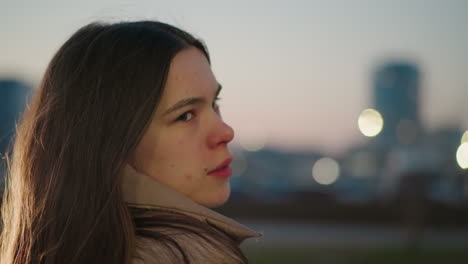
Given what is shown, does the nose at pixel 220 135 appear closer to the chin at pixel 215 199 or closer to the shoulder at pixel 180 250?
the chin at pixel 215 199

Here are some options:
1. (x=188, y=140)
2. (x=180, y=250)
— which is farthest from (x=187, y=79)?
(x=180, y=250)

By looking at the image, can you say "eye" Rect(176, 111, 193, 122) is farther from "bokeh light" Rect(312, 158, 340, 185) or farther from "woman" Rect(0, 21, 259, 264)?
"bokeh light" Rect(312, 158, 340, 185)

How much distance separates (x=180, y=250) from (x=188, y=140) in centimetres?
43

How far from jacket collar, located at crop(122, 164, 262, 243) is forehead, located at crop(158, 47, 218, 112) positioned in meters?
0.22

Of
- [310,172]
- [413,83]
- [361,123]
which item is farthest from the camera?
[413,83]

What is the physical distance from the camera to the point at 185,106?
228 cm

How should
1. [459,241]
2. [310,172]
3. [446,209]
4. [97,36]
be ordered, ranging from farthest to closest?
[310,172]
[446,209]
[459,241]
[97,36]

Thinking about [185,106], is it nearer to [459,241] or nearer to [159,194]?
[159,194]

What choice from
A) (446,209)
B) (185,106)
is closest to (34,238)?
(185,106)

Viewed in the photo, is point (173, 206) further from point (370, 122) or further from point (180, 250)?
point (370, 122)

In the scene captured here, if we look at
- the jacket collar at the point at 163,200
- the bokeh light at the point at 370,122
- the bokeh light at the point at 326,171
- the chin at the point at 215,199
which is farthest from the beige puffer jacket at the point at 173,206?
the bokeh light at the point at 326,171

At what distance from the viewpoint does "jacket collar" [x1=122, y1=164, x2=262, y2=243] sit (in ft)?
7.07

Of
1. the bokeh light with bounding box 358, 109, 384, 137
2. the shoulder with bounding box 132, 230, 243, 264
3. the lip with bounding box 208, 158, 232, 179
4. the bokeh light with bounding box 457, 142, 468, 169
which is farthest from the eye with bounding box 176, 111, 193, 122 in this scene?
the bokeh light with bounding box 457, 142, 468, 169

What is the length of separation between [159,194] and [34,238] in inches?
15.5
